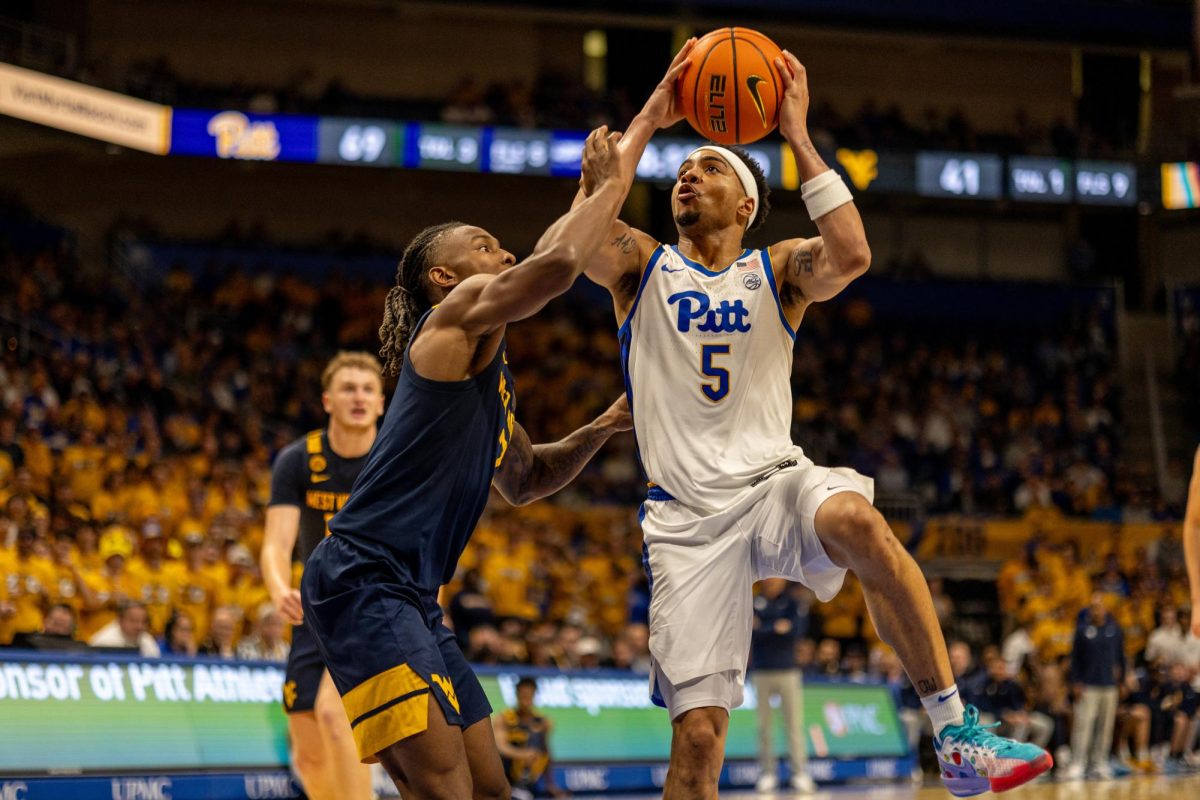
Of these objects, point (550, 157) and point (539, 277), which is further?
point (550, 157)

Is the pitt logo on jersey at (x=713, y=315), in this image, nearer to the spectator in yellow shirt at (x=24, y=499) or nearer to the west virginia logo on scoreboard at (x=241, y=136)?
the spectator in yellow shirt at (x=24, y=499)

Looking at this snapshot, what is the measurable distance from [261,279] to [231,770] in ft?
42.6

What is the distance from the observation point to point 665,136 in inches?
879

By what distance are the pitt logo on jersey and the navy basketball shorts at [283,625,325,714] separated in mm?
2727

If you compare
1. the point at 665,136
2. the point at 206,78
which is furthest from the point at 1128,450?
the point at 206,78

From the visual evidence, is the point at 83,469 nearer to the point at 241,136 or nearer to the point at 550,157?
the point at 241,136

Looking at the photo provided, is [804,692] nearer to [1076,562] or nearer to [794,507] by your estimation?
[1076,562]

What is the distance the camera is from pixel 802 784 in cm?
1314

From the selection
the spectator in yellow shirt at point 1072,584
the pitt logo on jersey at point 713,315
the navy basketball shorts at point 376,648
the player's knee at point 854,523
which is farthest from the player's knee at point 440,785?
the spectator in yellow shirt at point 1072,584

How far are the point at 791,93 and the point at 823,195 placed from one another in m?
0.54

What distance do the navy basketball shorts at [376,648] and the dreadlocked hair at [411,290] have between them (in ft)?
2.62

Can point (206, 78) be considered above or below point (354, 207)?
above

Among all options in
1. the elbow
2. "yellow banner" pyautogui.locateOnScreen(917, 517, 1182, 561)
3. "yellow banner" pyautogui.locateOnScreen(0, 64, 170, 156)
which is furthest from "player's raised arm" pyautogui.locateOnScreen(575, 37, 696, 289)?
"yellow banner" pyautogui.locateOnScreen(917, 517, 1182, 561)


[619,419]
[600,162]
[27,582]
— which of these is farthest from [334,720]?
[27,582]
